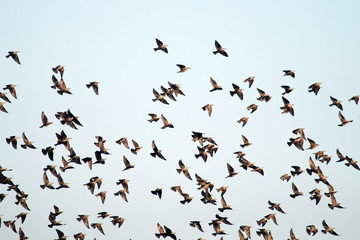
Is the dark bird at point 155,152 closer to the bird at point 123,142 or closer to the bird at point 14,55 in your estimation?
the bird at point 123,142

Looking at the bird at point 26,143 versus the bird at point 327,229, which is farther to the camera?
the bird at point 327,229

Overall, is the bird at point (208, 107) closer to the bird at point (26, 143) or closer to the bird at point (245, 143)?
the bird at point (245, 143)

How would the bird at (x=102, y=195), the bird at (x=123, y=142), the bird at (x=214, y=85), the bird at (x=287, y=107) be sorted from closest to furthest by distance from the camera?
the bird at (x=287, y=107), the bird at (x=102, y=195), the bird at (x=123, y=142), the bird at (x=214, y=85)

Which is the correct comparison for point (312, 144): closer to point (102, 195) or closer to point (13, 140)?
point (102, 195)

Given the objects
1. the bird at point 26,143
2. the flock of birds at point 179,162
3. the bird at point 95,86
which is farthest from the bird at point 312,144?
the bird at point 26,143

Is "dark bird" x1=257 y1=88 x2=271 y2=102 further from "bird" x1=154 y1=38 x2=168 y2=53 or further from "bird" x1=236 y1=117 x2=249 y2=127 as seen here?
"bird" x1=154 y1=38 x2=168 y2=53

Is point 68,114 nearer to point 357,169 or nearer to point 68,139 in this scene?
point 68,139

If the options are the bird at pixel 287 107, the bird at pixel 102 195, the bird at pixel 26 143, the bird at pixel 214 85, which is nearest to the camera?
the bird at pixel 26 143

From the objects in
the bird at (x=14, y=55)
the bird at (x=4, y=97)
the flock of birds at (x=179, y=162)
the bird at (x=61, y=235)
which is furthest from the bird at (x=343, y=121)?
the bird at (x=4, y=97)

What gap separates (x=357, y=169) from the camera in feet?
149

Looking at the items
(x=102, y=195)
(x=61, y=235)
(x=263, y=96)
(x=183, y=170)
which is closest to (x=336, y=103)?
(x=263, y=96)

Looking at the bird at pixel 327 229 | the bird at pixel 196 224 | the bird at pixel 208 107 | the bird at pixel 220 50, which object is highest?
the bird at pixel 220 50

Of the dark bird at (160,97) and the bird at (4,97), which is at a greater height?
the dark bird at (160,97)

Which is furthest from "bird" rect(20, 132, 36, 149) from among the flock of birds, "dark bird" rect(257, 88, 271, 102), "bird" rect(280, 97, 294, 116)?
"bird" rect(280, 97, 294, 116)
